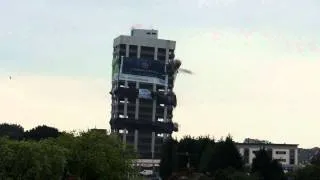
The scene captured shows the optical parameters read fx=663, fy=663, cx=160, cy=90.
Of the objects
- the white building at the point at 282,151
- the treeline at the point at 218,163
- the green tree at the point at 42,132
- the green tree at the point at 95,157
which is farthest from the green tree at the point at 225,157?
the white building at the point at 282,151

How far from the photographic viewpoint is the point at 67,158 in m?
55.2

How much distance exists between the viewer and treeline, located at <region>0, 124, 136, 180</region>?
46906 mm

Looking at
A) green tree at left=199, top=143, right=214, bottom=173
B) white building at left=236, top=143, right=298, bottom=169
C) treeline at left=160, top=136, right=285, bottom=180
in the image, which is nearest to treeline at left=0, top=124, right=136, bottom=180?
treeline at left=160, top=136, right=285, bottom=180

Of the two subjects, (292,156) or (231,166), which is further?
(292,156)

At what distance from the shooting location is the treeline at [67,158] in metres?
46.9

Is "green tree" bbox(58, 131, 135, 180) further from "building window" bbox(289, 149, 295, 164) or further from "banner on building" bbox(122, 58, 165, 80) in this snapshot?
"building window" bbox(289, 149, 295, 164)

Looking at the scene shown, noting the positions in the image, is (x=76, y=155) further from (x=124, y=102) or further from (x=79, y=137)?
(x=124, y=102)

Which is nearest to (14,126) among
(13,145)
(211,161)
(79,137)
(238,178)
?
(211,161)

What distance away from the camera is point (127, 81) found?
198m

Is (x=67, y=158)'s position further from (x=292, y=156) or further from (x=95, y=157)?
(x=292, y=156)

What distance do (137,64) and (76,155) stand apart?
142 m

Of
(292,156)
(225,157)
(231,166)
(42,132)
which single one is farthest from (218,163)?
(292,156)

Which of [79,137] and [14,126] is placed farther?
[14,126]

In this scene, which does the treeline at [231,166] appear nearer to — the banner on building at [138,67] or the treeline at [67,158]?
the treeline at [67,158]
